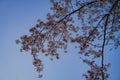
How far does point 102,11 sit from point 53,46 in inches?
114

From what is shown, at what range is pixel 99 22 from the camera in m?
10.8

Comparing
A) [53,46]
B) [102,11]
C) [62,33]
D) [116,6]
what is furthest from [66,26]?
[116,6]

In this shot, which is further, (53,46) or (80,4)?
(53,46)

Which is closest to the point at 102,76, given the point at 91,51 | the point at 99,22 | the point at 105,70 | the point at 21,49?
the point at 105,70

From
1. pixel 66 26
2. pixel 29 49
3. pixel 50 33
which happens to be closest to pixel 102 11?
pixel 66 26

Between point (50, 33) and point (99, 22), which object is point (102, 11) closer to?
point (99, 22)

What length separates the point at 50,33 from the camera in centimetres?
1092

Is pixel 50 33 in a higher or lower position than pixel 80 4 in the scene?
lower

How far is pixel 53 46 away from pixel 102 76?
2771 millimetres

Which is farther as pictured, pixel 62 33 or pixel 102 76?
pixel 62 33

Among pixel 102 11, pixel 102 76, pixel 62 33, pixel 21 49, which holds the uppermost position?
pixel 102 11

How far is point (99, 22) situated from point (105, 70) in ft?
7.37

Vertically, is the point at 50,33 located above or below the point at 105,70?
above

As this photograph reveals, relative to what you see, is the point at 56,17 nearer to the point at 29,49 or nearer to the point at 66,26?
the point at 66,26
